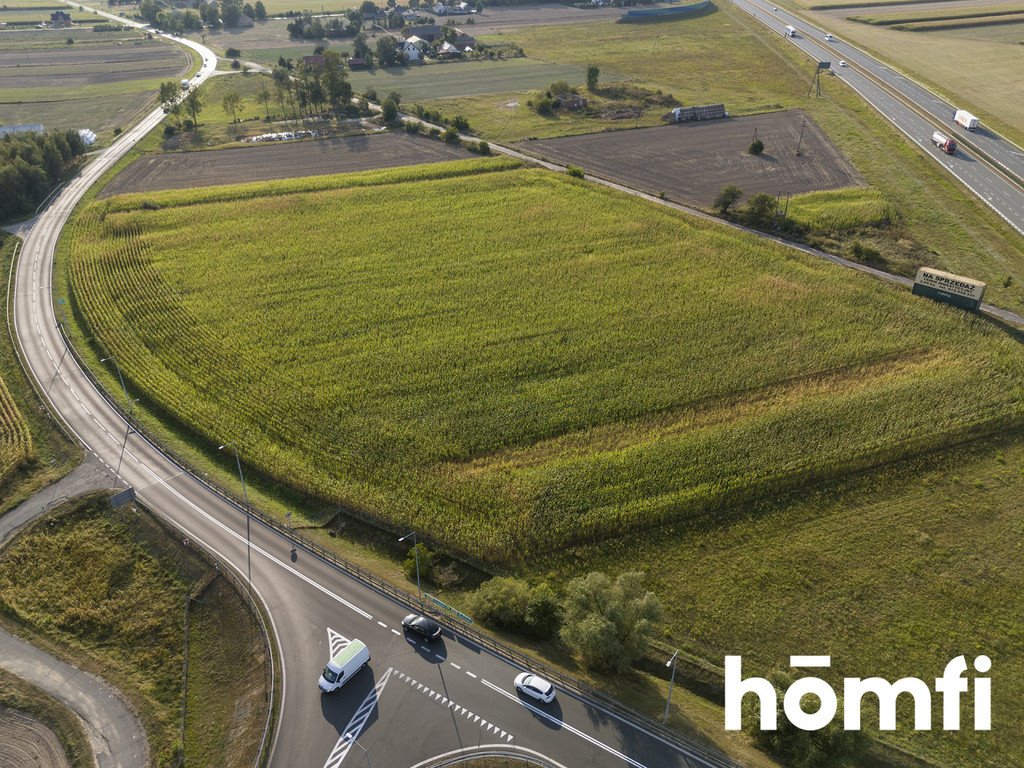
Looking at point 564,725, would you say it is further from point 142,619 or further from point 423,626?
point 142,619

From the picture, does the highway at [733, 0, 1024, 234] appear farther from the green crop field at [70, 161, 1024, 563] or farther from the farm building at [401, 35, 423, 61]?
the farm building at [401, 35, 423, 61]

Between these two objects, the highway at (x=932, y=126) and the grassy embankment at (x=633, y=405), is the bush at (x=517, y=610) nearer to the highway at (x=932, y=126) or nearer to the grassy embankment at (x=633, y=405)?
the grassy embankment at (x=633, y=405)

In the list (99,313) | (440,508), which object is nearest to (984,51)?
(440,508)

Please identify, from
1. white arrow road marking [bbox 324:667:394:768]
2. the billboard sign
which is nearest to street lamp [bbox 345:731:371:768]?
white arrow road marking [bbox 324:667:394:768]

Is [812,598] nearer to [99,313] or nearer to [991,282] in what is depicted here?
[991,282]

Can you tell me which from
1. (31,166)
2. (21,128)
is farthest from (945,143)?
(21,128)

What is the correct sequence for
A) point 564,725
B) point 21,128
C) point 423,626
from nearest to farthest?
point 564,725 → point 423,626 → point 21,128
